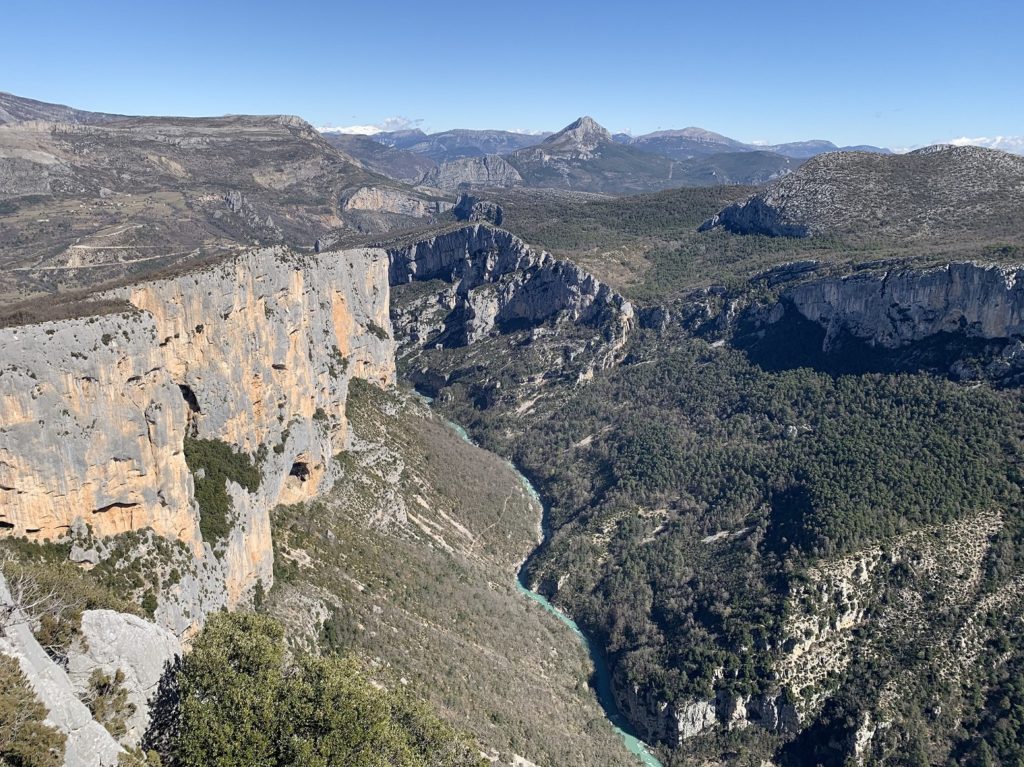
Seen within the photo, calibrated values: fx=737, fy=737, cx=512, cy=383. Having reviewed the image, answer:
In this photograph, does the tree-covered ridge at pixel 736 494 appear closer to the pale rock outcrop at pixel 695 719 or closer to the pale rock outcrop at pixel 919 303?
the pale rock outcrop at pixel 695 719

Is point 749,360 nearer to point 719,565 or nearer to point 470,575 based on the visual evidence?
point 719,565

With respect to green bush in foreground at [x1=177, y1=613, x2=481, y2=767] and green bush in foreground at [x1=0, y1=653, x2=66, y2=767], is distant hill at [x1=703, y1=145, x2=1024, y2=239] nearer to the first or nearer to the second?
green bush in foreground at [x1=177, y1=613, x2=481, y2=767]

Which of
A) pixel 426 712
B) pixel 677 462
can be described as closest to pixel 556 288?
pixel 677 462

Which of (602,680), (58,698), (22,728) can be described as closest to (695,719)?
→ (602,680)

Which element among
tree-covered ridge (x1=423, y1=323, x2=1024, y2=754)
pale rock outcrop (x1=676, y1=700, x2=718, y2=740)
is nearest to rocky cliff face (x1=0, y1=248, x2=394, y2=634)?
tree-covered ridge (x1=423, y1=323, x2=1024, y2=754)

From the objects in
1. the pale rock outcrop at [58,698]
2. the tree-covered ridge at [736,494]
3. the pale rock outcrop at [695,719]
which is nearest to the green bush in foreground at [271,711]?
the pale rock outcrop at [58,698]
